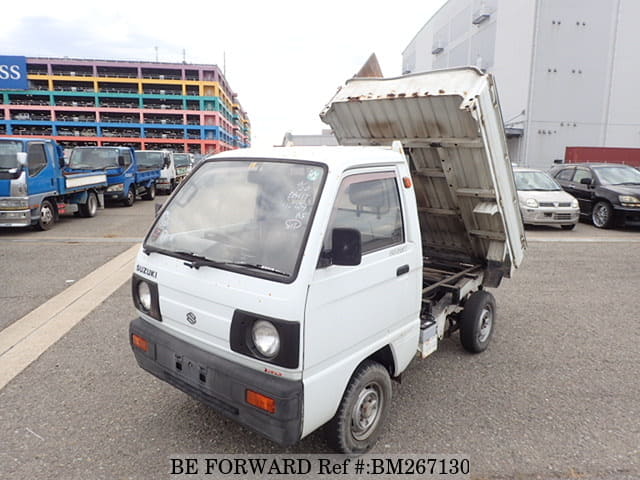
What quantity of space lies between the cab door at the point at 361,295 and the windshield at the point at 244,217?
198mm

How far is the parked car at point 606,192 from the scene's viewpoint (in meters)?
12.1

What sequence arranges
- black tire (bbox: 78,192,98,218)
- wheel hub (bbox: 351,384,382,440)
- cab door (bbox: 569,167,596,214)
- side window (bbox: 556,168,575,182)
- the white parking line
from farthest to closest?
1. side window (bbox: 556,168,575,182)
2. black tire (bbox: 78,192,98,218)
3. cab door (bbox: 569,167,596,214)
4. the white parking line
5. wheel hub (bbox: 351,384,382,440)

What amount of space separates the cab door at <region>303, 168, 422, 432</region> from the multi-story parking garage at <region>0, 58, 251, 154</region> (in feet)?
257

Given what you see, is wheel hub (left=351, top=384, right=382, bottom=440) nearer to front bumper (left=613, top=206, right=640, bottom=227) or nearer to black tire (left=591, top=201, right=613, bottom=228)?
front bumper (left=613, top=206, right=640, bottom=227)

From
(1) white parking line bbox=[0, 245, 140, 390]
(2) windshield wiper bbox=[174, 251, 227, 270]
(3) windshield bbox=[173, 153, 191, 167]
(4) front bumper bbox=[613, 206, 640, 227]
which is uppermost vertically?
(3) windshield bbox=[173, 153, 191, 167]

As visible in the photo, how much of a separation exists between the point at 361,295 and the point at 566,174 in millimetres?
14267

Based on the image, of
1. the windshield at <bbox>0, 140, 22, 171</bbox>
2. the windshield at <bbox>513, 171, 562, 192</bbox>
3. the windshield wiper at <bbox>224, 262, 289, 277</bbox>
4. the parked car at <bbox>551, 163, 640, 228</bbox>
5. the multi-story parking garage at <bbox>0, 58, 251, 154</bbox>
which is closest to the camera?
the windshield wiper at <bbox>224, 262, 289, 277</bbox>

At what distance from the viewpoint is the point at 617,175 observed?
13164 millimetres

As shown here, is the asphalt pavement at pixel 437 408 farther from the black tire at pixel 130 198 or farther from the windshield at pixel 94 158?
the black tire at pixel 130 198

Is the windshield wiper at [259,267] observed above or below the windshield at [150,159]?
below

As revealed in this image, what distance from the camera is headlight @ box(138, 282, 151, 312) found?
306 cm

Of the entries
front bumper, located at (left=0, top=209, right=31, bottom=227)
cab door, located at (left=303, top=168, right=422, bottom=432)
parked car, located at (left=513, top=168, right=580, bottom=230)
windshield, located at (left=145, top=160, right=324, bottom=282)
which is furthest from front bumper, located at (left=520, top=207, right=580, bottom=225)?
front bumper, located at (left=0, top=209, right=31, bottom=227)

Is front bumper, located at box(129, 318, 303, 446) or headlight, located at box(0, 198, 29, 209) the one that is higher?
headlight, located at box(0, 198, 29, 209)

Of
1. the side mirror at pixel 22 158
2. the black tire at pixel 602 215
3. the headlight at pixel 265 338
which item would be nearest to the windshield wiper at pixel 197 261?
the headlight at pixel 265 338
